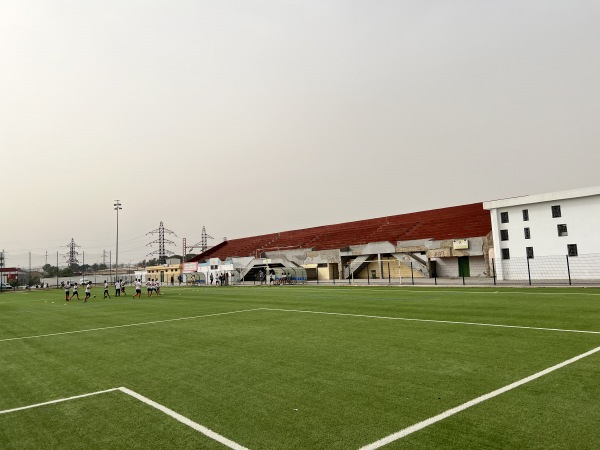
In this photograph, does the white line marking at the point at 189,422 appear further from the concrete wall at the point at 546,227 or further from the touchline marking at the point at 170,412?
the concrete wall at the point at 546,227

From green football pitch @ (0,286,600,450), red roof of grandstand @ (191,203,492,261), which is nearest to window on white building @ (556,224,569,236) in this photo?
red roof of grandstand @ (191,203,492,261)

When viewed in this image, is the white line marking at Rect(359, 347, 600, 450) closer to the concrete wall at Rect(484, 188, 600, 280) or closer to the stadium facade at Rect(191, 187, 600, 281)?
the stadium facade at Rect(191, 187, 600, 281)

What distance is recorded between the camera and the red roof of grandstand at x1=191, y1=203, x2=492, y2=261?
51375 millimetres

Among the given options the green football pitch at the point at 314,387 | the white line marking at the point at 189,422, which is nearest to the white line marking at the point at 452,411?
the green football pitch at the point at 314,387

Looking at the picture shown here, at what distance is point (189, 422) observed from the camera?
5488 millimetres

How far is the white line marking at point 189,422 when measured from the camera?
475cm

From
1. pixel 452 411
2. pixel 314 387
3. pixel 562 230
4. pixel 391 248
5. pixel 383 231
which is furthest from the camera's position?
pixel 383 231

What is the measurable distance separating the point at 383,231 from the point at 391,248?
8318 millimetres

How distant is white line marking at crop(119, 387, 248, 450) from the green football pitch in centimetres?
2

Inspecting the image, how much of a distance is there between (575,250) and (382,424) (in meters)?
39.3

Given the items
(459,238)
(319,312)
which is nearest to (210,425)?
(319,312)

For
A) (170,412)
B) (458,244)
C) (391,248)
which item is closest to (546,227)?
(458,244)

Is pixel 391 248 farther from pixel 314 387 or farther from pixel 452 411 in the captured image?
pixel 452 411

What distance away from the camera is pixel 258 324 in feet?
48.8
